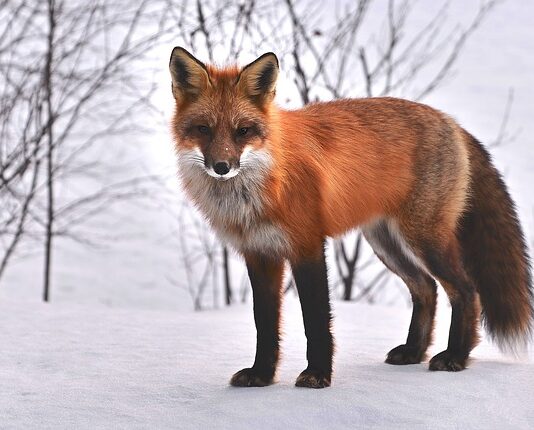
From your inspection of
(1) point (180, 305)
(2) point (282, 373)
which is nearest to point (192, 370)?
(2) point (282, 373)

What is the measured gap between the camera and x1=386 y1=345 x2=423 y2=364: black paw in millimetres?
4520

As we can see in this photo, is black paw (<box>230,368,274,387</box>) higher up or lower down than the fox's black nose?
lower down

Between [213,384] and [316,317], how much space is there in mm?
635

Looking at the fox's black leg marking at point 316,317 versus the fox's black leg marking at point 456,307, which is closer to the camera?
the fox's black leg marking at point 316,317

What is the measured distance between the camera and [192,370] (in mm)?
4359

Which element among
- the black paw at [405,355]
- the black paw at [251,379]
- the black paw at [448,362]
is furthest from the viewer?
the black paw at [405,355]

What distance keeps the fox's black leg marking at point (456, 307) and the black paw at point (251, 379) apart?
0.91m

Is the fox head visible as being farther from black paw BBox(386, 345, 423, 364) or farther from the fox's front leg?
black paw BBox(386, 345, 423, 364)

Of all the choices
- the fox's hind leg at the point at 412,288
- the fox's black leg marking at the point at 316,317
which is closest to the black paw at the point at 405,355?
the fox's hind leg at the point at 412,288

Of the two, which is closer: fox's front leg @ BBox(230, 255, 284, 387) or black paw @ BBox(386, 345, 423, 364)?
fox's front leg @ BBox(230, 255, 284, 387)

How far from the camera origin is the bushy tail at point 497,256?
454cm

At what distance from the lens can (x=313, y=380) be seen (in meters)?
3.84

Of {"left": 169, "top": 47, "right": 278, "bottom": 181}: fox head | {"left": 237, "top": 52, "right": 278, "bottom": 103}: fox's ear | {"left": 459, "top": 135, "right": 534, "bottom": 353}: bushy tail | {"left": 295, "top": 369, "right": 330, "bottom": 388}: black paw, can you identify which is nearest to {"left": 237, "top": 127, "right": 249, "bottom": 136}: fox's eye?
{"left": 169, "top": 47, "right": 278, "bottom": 181}: fox head

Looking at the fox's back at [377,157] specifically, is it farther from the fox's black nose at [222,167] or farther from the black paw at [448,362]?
the black paw at [448,362]
